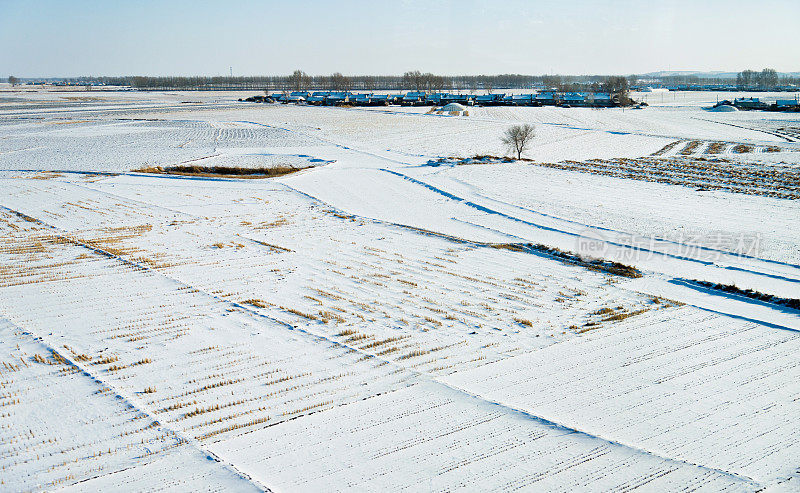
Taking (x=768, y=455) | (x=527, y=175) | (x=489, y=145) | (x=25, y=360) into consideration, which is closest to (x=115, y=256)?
(x=25, y=360)

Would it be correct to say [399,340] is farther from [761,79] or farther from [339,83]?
[761,79]

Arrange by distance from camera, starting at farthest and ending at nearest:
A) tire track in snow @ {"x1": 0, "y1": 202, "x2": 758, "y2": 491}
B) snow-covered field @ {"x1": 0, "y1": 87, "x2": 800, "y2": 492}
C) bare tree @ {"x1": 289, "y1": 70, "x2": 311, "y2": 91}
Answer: bare tree @ {"x1": 289, "y1": 70, "x2": 311, "y2": 91}
snow-covered field @ {"x1": 0, "y1": 87, "x2": 800, "y2": 492}
tire track in snow @ {"x1": 0, "y1": 202, "x2": 758, "y2": 491}

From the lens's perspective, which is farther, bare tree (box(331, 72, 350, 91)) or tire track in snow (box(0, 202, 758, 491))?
bare tree (box(331, 72, 350, 91))

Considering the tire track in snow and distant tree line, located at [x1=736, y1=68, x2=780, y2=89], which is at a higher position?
distant tree line, located at [x1=736, y1=68, x2=780, y2=89]

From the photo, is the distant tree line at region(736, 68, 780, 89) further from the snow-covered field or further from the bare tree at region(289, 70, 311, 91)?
the snow-covered field

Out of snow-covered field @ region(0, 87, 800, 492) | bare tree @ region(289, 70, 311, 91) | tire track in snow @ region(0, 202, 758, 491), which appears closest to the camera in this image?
tire track in snow @ region(0, 202, 758, 491)

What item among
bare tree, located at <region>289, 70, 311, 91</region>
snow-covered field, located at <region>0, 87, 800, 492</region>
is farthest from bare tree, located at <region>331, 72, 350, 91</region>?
snow-covered field, located at <region>0, 87, 800, 492</region>

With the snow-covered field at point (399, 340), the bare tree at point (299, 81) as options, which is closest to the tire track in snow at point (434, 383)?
the snow-covered field at point (399, 340)

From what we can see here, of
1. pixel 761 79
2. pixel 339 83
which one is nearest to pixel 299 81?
pixel 339 83

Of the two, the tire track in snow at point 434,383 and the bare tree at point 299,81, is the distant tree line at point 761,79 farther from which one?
the tire track in snow at point 434,383
